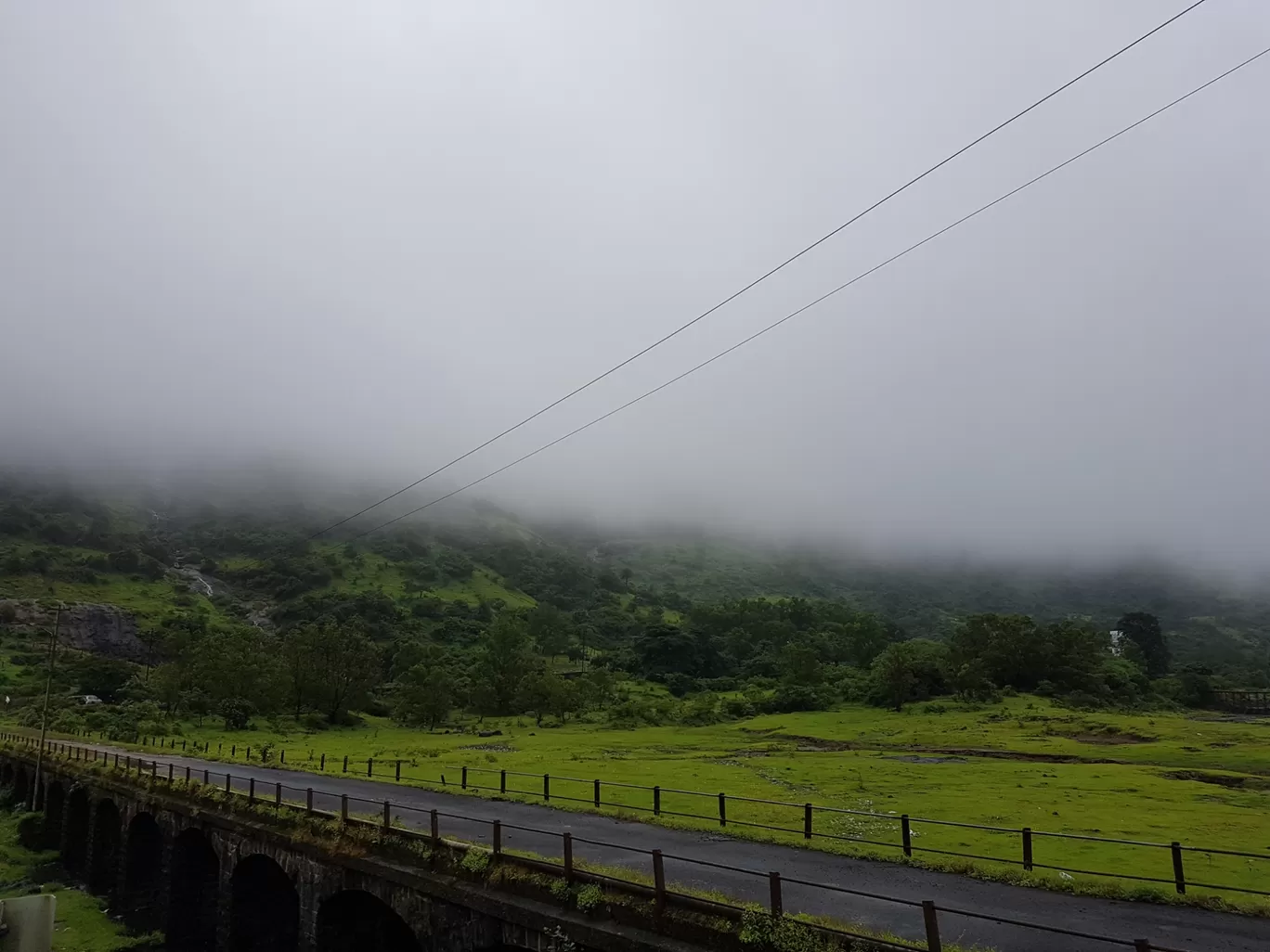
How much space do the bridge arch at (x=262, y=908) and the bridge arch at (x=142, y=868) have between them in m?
8.65

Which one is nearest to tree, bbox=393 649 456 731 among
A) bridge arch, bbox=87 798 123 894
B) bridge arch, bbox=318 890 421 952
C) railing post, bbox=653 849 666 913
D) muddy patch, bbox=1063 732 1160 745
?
bridge arch, bbox=87 798 123 894

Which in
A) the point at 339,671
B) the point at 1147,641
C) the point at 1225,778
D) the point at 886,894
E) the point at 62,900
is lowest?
the point at 62,900

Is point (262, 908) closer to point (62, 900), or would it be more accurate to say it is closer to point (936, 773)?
point (62, 900)

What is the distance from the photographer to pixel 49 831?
44.5m

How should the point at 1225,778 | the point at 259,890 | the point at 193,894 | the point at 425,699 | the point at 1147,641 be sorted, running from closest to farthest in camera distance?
the point at 259,890, the point at 193,894, the point at 1225,778, the point at 425,699, the point at 1147,641

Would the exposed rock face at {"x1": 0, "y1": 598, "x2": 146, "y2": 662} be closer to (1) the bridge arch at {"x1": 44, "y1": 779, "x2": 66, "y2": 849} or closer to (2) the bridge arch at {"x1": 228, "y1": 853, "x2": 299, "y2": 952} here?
(1) the bridge arch at {"x1": 44, "y1": 779, "x2": 66, "y2": 849}

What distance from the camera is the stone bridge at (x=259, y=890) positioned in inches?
622

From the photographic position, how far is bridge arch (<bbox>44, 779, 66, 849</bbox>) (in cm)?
4347

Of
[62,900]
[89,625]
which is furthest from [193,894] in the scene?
[89,625]

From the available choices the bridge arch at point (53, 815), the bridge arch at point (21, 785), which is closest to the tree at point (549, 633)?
the bridge arch at point (21, 785)

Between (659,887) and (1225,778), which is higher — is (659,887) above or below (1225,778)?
above

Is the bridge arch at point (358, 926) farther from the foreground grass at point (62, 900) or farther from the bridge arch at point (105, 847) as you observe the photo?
the bridge arch at point (105, 847)

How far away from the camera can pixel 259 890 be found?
2691cm

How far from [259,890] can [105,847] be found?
18249mm
